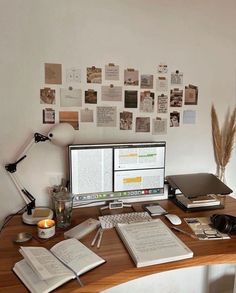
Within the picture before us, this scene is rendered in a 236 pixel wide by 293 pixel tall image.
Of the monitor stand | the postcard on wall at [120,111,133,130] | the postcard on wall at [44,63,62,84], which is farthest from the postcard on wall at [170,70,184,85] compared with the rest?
the monitor stand

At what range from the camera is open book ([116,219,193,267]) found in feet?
3.50

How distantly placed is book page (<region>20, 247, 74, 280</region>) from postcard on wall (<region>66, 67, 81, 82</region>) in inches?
35.7

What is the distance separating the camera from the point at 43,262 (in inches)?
39.2

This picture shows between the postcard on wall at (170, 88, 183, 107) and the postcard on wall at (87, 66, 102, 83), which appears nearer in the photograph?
the postcard on wall at (87, 66, 102, 83)

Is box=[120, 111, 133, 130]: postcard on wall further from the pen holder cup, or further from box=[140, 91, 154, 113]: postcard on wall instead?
the pen holder cup

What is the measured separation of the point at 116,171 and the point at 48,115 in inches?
19.8

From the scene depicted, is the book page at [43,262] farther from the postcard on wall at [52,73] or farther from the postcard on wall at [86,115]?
the postcard on wall at [52,73]

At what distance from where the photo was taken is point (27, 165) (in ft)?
4.99

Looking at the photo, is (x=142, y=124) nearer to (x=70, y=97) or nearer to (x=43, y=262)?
(x=70, y=97)

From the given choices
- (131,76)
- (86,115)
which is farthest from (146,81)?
(86,115)

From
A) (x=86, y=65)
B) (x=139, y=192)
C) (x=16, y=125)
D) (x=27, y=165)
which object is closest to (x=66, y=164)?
(x=27, y=165)

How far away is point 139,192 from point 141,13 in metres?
1.06

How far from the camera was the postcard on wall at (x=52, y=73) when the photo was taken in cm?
147

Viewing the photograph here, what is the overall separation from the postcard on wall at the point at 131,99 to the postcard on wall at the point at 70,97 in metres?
0.29
